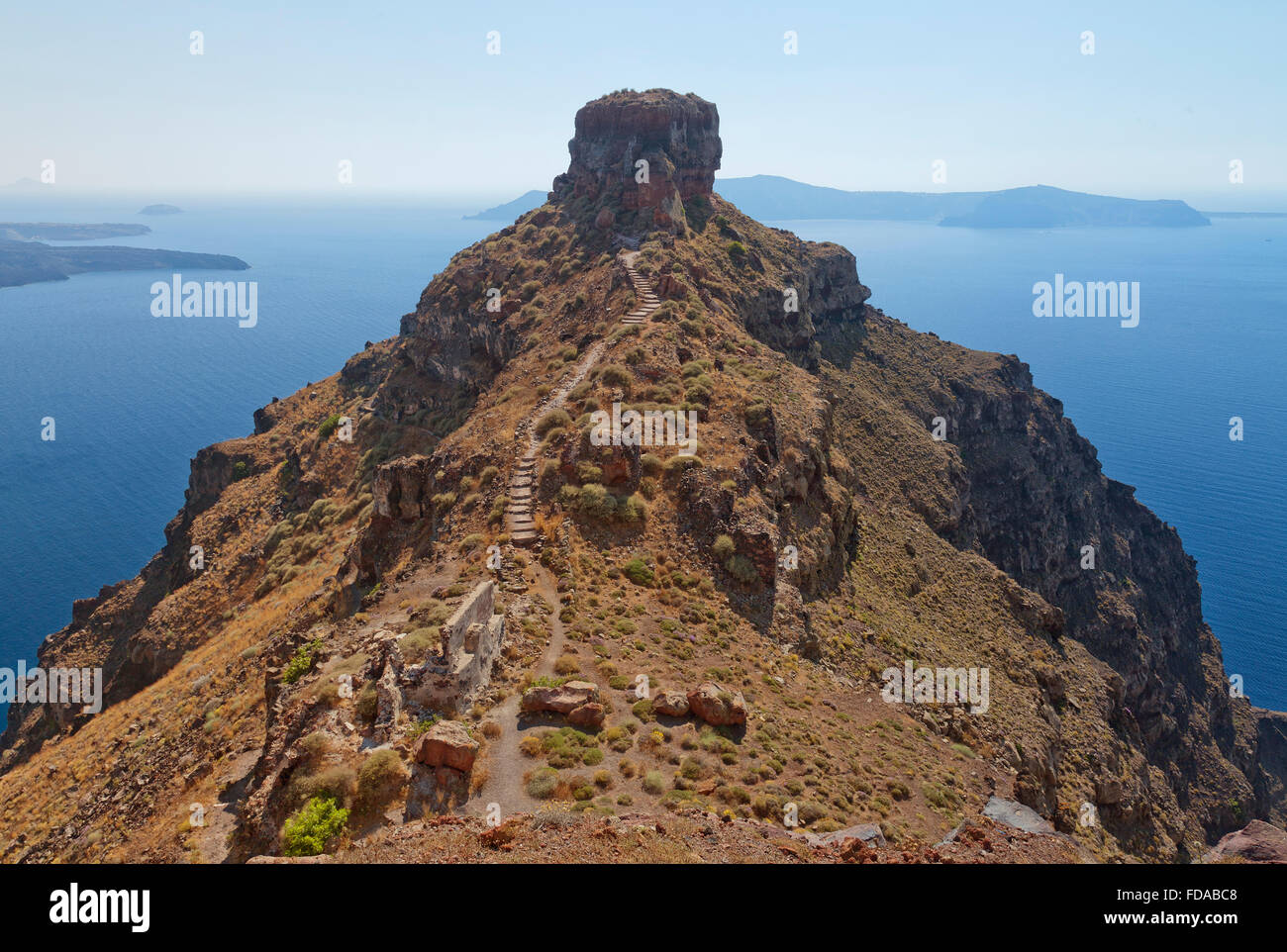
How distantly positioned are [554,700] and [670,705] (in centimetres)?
383

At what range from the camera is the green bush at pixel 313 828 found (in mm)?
15992

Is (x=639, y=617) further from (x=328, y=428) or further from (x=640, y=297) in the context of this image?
(x=328, y=428)

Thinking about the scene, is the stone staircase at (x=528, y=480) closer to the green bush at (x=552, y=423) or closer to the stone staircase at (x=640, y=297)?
the green bush at (x=552, y=423)

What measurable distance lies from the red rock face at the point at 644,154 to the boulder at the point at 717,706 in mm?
56483

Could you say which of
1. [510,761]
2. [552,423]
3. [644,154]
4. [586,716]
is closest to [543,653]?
[586,716]

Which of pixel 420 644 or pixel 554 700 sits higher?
pixel 420 644

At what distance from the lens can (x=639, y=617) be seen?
92.1ft

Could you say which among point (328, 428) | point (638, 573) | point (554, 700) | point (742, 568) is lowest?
point (554, 700)

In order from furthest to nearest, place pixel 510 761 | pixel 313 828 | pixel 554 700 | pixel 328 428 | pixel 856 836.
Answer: pixel 328 428 → pixel 554 700 → pixel 510 761 → pixel 856 836 → pixel 313 828

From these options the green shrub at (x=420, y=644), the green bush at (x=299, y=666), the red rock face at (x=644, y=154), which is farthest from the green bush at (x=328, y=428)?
the green shrub at (x=420, y=644)

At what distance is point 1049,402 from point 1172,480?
3028 inches

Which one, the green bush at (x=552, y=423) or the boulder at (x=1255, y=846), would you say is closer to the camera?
the boulder at (x=1255, y=846)

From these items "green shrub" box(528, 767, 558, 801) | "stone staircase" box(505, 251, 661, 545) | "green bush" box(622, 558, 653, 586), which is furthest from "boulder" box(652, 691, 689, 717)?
"stone staircase" box(505, 251, 661, 545)
